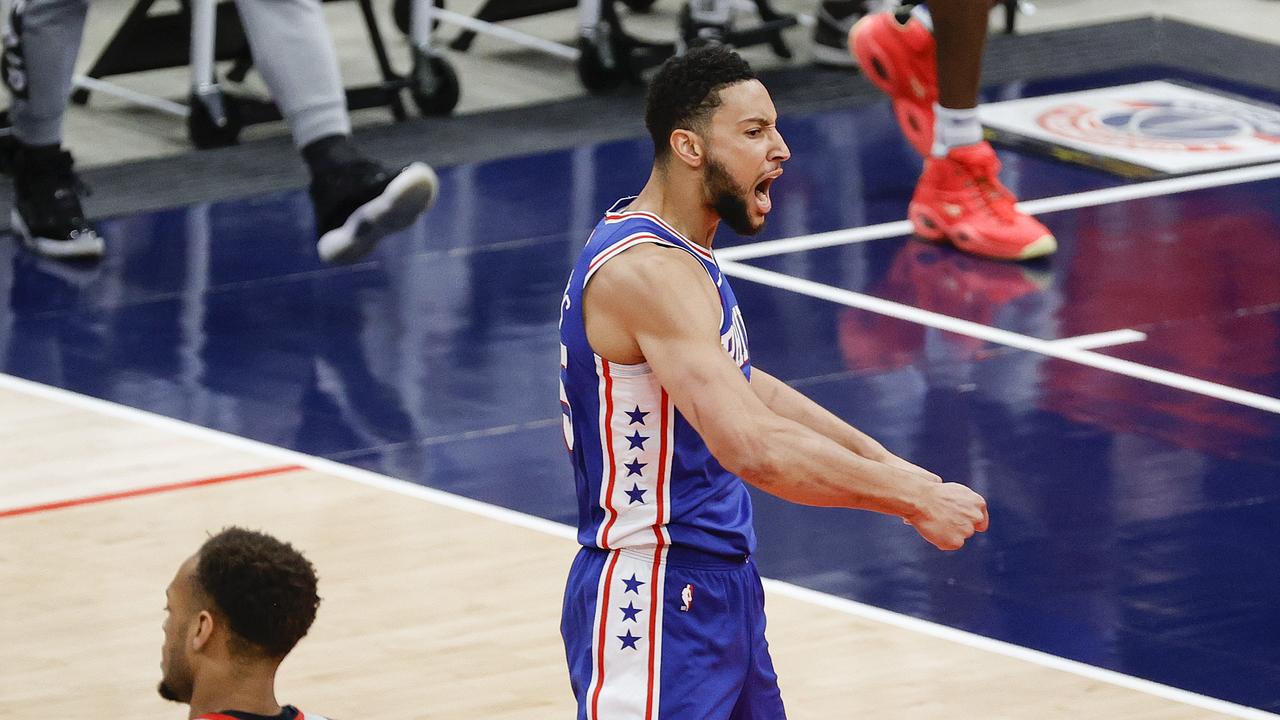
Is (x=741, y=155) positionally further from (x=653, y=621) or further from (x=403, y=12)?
(x=403, y=12)

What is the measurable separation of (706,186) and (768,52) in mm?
7248

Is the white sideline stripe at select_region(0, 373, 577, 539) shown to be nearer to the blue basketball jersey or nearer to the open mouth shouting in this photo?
the blue basketball jersey

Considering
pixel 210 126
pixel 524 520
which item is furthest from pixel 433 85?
pixel 524 520

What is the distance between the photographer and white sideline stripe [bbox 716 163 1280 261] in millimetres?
7605

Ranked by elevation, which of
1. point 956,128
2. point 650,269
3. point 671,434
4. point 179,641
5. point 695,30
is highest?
point 650,269

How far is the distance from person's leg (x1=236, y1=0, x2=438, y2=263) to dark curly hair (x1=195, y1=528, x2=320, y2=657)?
259cm

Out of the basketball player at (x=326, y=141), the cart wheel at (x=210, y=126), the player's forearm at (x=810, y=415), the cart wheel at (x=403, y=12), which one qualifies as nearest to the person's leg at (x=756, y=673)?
the player's forearm at (x=810, y=415)

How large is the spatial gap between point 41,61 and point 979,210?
315 centimetres

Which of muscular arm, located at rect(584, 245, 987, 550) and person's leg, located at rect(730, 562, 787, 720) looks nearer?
muscular arm, located at rect(584, 245, 987, 550)

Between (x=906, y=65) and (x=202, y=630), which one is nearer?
(x=202, y=630)

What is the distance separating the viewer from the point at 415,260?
7.52m

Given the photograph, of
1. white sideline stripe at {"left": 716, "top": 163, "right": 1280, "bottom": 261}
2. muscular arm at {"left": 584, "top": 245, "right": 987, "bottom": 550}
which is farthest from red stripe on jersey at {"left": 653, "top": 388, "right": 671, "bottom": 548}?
white sideline stripe at {"left": 716, "top": 163, "right": 1280, "bottom": 261}

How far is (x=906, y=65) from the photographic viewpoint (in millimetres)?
7617

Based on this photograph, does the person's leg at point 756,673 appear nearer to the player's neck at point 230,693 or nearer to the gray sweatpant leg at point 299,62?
the player's neck at point 230,693
